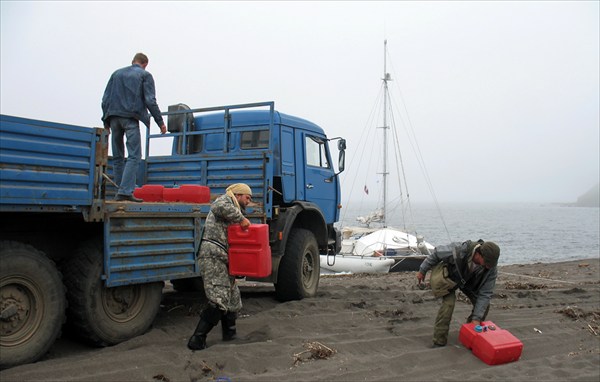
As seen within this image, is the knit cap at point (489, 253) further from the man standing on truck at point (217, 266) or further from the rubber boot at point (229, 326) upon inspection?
the rubber boot at point (229, 326)

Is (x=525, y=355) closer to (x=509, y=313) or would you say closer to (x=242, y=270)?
(x=509, y=313)

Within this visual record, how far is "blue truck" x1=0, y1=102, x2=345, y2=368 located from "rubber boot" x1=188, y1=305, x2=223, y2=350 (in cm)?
78

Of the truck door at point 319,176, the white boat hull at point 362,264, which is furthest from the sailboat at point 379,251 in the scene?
the truck door at point 319,176

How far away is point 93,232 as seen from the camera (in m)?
5.27

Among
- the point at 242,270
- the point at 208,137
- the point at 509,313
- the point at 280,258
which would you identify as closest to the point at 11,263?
the point at 242,270

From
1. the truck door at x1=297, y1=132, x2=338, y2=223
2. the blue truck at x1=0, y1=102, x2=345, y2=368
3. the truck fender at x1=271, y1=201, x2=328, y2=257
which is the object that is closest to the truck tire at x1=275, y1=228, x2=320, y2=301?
the blue truck at x1=0, y1=102, x2=345, y2=368

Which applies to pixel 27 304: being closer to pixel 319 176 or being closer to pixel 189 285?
pixel 189 285

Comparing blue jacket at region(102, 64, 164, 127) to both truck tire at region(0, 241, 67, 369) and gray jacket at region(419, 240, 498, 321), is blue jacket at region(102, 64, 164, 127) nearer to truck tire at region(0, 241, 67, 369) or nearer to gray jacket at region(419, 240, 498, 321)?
truck tire at region(0, 241, 67, 369)

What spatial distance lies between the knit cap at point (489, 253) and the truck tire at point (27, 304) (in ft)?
13.6

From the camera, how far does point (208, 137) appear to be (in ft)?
27.9

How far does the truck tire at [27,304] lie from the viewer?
14.3 feet

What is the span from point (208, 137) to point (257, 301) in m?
2.79

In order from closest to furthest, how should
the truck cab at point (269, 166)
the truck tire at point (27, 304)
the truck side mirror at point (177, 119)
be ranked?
the truck tire at point (27, 304)
the truck cab at point (269, 166)
the truck side mirror at point (177, 119)

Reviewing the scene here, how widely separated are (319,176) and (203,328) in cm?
444
